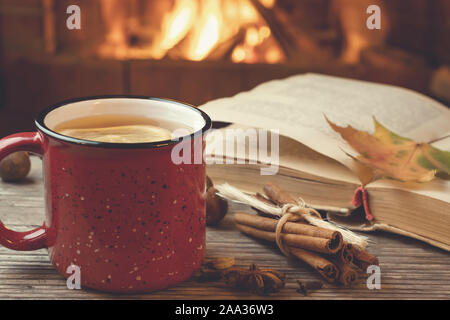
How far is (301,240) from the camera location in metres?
0.64

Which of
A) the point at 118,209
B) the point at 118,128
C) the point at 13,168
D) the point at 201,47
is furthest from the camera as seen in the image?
the point at 201,47

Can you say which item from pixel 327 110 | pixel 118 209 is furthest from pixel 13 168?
pixel 327 110

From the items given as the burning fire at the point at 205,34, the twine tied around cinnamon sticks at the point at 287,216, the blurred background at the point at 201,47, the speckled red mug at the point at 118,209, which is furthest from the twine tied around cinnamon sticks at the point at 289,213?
the burning fire at the point at 205,34

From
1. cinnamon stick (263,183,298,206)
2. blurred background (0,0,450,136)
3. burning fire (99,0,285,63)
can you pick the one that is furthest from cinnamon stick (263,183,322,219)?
burning fire (99,0,285,63)

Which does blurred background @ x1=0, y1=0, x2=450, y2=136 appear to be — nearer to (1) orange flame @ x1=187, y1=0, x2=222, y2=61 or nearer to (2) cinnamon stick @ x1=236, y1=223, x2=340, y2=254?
(1) orange flame @ x1=187, y1=0, x2=222, y2=61

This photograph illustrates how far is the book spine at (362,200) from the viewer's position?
74cm

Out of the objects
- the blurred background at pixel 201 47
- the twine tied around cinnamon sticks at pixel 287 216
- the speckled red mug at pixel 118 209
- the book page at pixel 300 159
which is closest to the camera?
the speckled red mug at pixel 118 209

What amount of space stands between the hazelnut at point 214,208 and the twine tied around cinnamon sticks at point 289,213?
19mm

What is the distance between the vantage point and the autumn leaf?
745 millimetres

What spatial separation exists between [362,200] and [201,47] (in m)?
1.33

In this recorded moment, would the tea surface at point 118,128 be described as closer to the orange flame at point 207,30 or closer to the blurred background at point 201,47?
the blurred background at point 201,47

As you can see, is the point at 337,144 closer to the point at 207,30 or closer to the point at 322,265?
the point at 322,265

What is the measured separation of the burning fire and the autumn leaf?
1154 millimetres

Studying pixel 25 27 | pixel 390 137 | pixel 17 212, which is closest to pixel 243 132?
pixel 390 137
